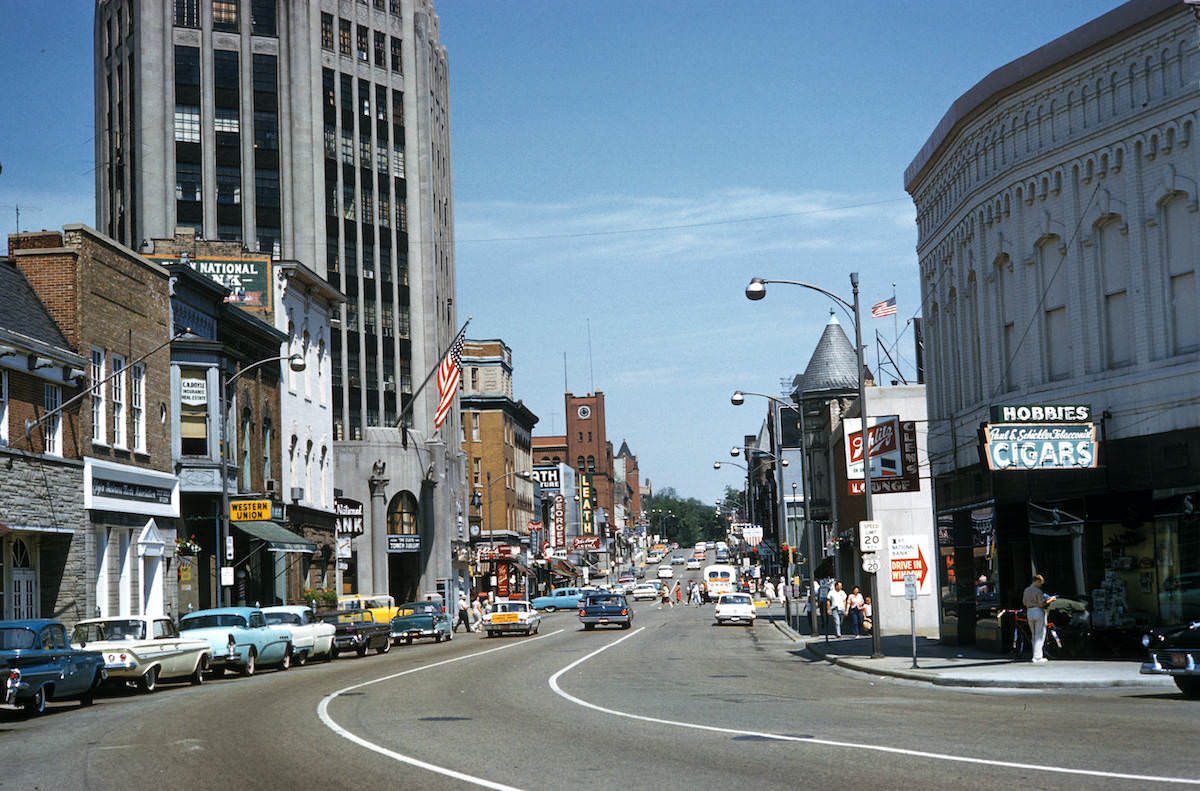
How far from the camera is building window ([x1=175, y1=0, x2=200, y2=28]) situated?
7656 centimetres

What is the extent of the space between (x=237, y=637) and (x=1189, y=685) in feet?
67.2

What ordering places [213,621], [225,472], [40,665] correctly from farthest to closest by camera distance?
[225,472]
[213,621]
[40,665]

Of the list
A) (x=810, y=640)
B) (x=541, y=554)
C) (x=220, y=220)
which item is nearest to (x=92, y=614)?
(x=810, y=640)

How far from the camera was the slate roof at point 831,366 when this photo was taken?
8519cm

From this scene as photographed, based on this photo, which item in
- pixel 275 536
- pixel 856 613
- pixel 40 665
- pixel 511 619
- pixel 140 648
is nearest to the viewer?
pixel 40 665

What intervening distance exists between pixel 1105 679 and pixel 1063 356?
28.2ft

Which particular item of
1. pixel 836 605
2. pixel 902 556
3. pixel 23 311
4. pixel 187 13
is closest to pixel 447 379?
pixel 187 13

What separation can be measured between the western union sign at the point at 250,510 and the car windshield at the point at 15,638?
860 inches

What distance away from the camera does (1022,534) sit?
2909 cm

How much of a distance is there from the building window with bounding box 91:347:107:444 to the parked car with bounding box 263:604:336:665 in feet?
21.6

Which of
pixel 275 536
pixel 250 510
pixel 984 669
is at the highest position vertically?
pixel 250 510

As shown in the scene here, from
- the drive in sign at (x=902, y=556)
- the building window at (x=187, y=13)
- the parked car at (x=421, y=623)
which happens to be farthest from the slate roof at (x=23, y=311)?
the building window at (x=187, y=13)

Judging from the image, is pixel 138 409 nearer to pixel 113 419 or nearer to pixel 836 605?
pixel 113 419

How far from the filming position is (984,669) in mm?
24844
